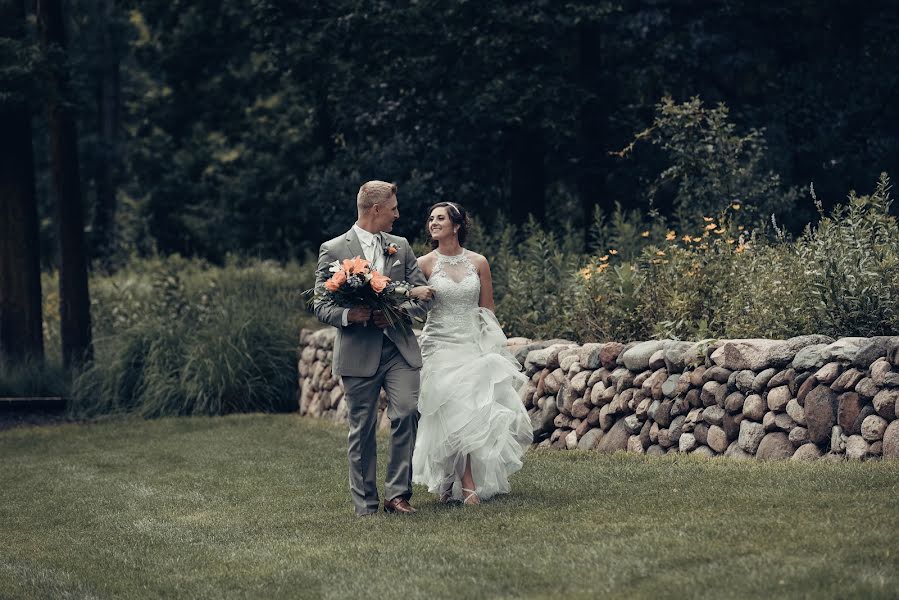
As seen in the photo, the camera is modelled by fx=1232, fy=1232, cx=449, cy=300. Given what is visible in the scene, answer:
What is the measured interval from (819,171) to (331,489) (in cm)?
1307

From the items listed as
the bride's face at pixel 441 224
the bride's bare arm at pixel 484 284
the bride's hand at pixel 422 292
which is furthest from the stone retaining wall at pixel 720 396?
the bride's hand at pixel 422 292

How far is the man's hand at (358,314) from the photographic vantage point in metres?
7.85

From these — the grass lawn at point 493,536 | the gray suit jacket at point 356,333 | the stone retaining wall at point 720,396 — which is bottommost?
the grass lawn at point 493,536

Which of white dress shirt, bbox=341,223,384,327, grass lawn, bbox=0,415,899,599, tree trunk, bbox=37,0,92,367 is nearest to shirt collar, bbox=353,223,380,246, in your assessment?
white dress shirt, bbox=341,223,384,327

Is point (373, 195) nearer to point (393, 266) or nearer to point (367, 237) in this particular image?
point (367, 237)

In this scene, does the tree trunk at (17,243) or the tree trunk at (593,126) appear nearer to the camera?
the tree trunk at (17,243)

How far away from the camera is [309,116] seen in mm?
25531

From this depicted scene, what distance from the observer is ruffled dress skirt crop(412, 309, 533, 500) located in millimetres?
8211

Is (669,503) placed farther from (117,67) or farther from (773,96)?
(117,67)

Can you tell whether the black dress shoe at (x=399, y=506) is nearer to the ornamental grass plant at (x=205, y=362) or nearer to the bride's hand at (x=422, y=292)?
the bride's hand at (x=422, y=292)

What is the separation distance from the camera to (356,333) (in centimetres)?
805

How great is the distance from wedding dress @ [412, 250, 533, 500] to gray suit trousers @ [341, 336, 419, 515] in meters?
0.24

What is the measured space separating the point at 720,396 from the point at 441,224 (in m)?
2.71

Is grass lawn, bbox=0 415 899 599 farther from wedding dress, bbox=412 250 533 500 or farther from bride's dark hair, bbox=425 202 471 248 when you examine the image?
bride's dark hair, bbox=425 202 471 248
